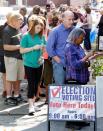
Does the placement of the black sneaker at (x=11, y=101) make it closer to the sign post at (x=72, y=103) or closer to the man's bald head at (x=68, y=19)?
the man's bald head at (x=68, y=19)

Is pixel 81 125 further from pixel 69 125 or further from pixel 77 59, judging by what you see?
pixel 77 59

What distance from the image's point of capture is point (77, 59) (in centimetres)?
675

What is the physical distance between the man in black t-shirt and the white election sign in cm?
227

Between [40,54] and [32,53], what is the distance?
0.17m

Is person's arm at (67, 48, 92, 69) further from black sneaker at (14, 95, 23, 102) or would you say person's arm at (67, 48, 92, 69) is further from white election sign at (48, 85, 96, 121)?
black sneaker at (14, 95, 23, 102)

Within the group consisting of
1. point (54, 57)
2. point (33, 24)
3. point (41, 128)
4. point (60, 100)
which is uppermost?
point (33, 24)

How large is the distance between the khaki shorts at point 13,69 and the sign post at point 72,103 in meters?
2.36

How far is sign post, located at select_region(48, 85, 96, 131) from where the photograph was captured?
6062 mm

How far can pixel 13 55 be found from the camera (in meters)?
8.32

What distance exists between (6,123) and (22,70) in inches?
57.2

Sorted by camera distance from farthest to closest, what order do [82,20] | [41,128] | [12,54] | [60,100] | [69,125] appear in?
[82,20] → [12,54] → [41,128] → [69,125] → [60,100]

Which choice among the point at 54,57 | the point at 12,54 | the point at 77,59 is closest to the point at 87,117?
the point at 77,59

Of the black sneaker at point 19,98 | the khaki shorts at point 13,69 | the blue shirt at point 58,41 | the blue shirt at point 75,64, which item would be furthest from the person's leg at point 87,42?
the blue shirt at point 75,64

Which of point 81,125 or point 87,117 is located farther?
point 81,125
